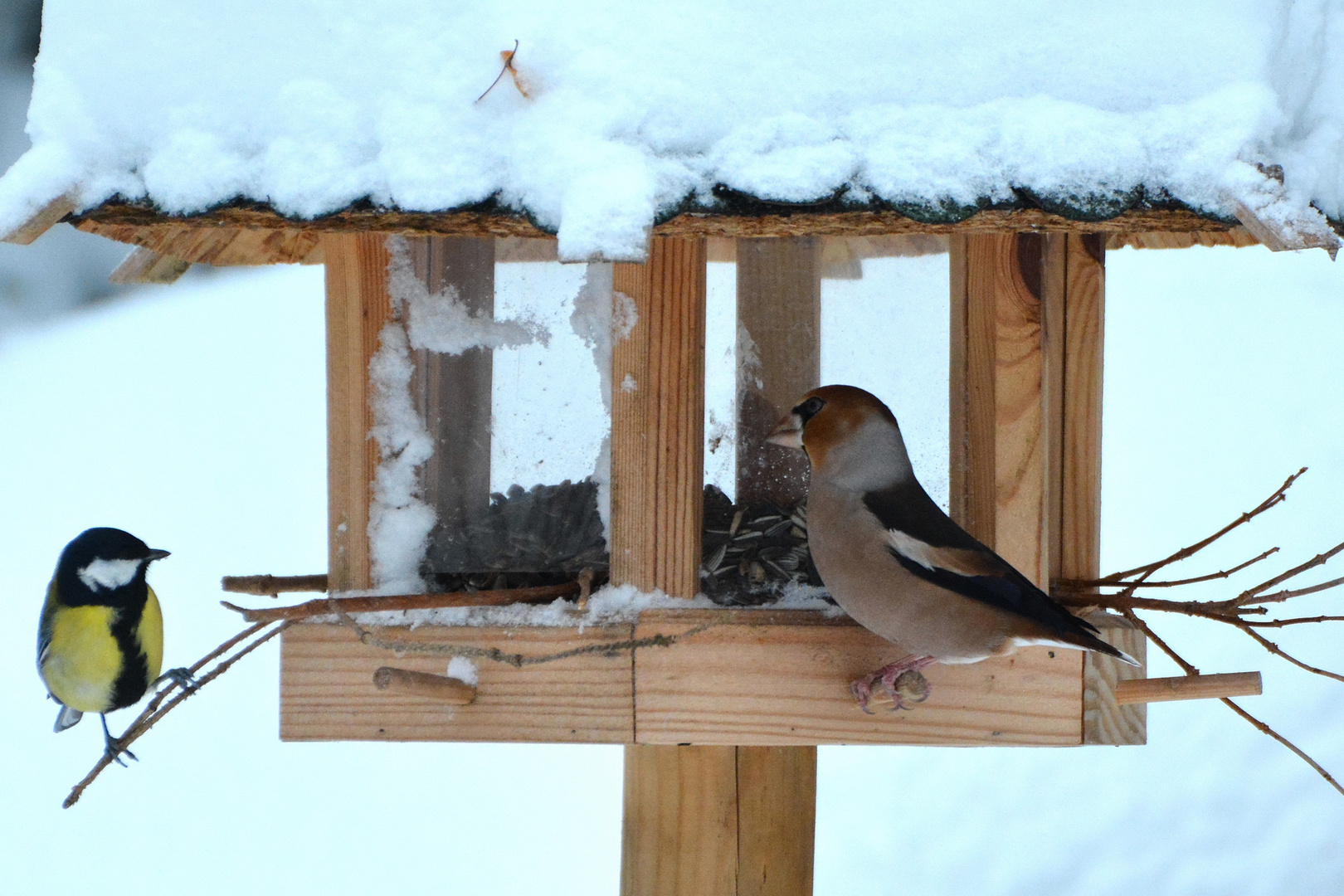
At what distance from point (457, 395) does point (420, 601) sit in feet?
1.12

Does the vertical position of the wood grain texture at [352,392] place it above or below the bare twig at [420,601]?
above

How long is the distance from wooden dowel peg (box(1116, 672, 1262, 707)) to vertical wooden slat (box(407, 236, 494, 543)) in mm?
1036

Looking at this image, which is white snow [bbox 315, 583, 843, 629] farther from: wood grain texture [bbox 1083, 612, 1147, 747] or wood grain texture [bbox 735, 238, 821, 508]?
wood grain texture [bbox 1083, 612, 1147, 747]

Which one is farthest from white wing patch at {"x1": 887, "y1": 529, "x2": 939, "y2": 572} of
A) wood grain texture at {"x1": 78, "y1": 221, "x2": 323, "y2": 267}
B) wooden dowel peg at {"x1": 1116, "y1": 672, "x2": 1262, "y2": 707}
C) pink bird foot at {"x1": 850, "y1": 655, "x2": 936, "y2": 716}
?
wood grain texture at {"x1": 78, "y1": 221, "x2": 323, "y2": 267}

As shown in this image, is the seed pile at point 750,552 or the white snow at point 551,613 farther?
the seed pile at point 750,552

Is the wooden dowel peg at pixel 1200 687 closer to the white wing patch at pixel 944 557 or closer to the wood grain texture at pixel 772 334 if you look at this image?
the white wing patch at pixel 944 557

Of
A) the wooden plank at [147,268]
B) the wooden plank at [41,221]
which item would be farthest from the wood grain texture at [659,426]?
the wooden plank at [147,268]

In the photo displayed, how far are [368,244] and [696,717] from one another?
0.87 m

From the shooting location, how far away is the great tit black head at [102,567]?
266cm

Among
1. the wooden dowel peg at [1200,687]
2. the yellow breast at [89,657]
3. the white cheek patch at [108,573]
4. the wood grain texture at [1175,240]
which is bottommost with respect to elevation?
the yellow breast at [89,657]

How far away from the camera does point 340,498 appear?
1931mm

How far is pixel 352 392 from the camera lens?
6.30 feet

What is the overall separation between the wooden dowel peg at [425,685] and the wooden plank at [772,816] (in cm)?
54

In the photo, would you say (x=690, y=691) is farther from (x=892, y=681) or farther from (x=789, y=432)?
(x=789, y=432)
